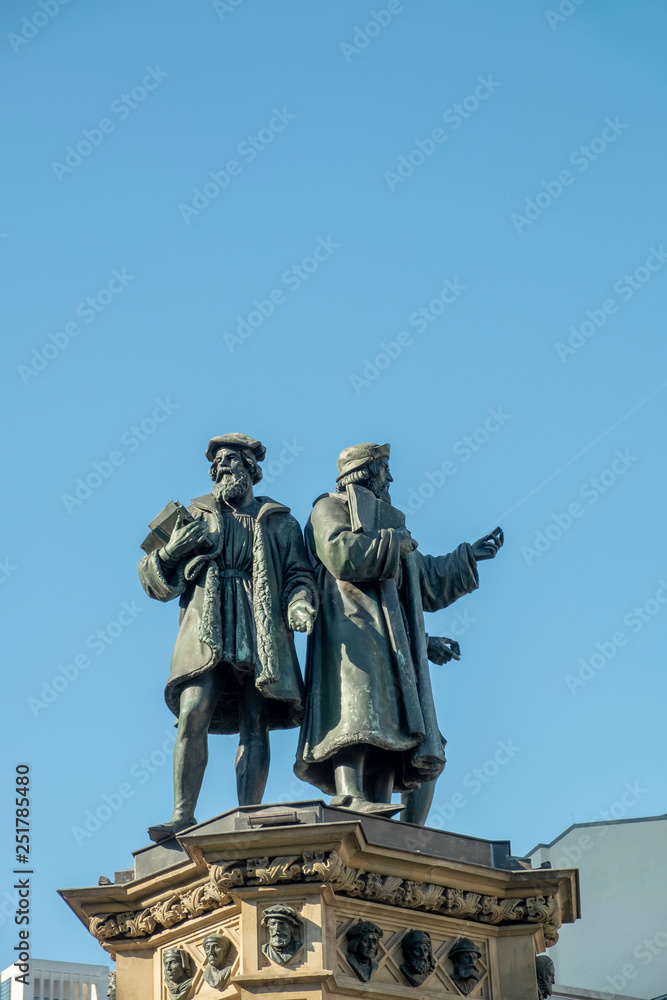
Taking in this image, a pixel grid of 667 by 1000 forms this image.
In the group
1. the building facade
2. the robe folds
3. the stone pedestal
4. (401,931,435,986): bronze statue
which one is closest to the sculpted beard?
the robe folds

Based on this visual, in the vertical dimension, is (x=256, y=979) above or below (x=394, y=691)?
below

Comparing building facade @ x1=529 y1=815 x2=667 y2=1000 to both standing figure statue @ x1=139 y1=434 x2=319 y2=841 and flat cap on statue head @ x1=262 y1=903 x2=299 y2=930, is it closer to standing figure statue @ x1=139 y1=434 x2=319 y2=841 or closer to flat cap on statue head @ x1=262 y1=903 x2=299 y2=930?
standing figure statue @ x1=139 y1=434 x2=319 y2=841

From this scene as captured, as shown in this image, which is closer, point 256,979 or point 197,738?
point 256,979

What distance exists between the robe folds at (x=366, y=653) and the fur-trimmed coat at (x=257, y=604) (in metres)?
0.25

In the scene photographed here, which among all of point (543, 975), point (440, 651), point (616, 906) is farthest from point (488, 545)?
point (616, 906)

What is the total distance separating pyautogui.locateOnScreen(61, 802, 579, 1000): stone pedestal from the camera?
48.2 feet

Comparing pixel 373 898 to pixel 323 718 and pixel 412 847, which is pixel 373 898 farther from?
pixel 323 718

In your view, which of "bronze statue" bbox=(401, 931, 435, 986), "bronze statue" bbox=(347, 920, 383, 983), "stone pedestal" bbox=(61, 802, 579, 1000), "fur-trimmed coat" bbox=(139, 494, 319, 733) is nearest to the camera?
Answer: "stone pedestal" bbox=(61, 802, 579, 1000)

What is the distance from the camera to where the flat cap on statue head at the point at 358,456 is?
17.9 metres

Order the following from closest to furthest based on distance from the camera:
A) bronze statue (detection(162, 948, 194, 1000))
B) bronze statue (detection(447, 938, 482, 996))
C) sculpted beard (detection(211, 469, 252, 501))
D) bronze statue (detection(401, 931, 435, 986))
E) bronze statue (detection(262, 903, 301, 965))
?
bronze statue (detection(262, 903, 301, 965)) → bronze statue (detection(401, 931, 435, 986)) → bronze statue (detection(162, 948, 194, 1000)) → bronze statue (detection(447, 938, 482, 996)) → sculpted beard (detection(211, 469, 252, 501))

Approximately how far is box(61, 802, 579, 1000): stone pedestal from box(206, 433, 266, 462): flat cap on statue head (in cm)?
415

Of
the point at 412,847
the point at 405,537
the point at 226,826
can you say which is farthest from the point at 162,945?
the point at 405,537

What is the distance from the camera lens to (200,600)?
672 inches

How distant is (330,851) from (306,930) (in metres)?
0.66
